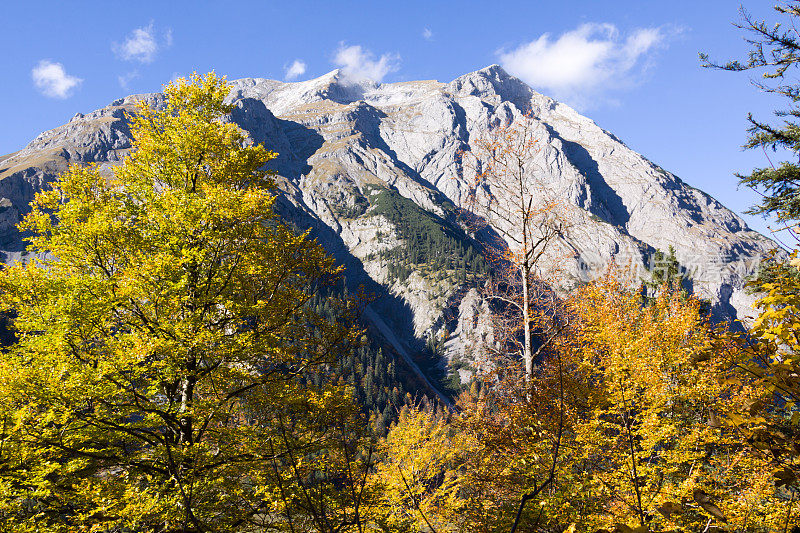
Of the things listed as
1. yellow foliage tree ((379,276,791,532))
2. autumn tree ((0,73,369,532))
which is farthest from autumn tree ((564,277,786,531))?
autumn tree ((0,73,369,532))

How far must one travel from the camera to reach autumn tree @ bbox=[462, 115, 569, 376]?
11.6 m

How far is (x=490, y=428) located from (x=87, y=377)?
32.6 ft

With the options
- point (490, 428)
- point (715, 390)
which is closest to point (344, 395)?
point (490, 428)

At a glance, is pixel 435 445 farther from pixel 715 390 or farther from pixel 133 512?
pixel 133 512

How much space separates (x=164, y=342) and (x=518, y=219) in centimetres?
1024

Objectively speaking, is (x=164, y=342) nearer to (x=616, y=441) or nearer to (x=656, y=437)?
(x=616, y=441)

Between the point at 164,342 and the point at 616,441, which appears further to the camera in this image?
the point at 616,441

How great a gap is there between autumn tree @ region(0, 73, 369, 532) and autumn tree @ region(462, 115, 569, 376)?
16.5 ft

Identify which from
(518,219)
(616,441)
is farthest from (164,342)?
(616,441)

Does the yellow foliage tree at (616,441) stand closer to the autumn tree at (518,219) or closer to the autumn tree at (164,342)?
the autumn tree at (518,219)

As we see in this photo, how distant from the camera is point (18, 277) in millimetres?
8906

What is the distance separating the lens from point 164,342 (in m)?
8.30

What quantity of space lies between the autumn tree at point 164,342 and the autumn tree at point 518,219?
503 centimetres

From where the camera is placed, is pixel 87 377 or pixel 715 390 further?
pixel 715 390
